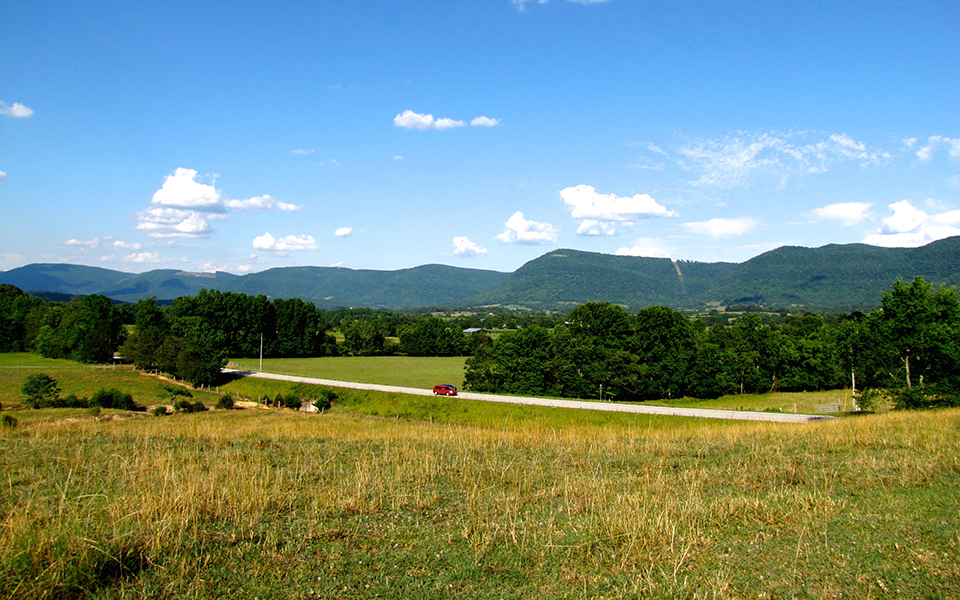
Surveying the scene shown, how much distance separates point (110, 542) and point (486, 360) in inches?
2040

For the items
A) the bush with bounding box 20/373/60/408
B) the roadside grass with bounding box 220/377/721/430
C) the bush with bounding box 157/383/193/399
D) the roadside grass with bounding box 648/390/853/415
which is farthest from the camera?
the bush with bounding box 157/383/193/399

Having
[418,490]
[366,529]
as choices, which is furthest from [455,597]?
[418,490]

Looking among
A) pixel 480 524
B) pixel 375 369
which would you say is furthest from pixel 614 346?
pixel 480 524

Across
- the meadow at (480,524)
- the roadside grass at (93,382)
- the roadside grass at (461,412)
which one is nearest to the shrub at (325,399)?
the roadside grass at (461,412)

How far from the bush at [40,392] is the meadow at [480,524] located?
32.3 meters

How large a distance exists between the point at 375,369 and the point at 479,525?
2737 inches

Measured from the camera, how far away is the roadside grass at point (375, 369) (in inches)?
2447

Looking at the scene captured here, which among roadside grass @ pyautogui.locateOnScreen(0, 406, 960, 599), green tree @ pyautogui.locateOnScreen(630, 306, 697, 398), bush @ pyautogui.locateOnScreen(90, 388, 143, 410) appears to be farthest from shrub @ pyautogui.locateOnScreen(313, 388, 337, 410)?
roadside grass @ pyautogui.locateOnScreen(0, 406, 960, 599)

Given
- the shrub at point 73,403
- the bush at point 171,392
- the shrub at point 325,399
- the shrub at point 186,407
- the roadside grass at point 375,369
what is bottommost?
the roadside grass at point 375,369

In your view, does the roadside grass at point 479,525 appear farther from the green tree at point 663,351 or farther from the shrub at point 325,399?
the green tree at point 663,351

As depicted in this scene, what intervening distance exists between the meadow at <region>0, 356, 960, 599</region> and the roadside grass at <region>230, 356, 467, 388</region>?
46277mm

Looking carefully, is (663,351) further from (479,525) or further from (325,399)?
(479,525)

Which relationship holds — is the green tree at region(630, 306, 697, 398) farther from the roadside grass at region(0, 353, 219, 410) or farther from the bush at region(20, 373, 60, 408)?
the bush at region(20, 373, 60, 408)

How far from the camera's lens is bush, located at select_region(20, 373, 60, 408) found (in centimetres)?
3700
